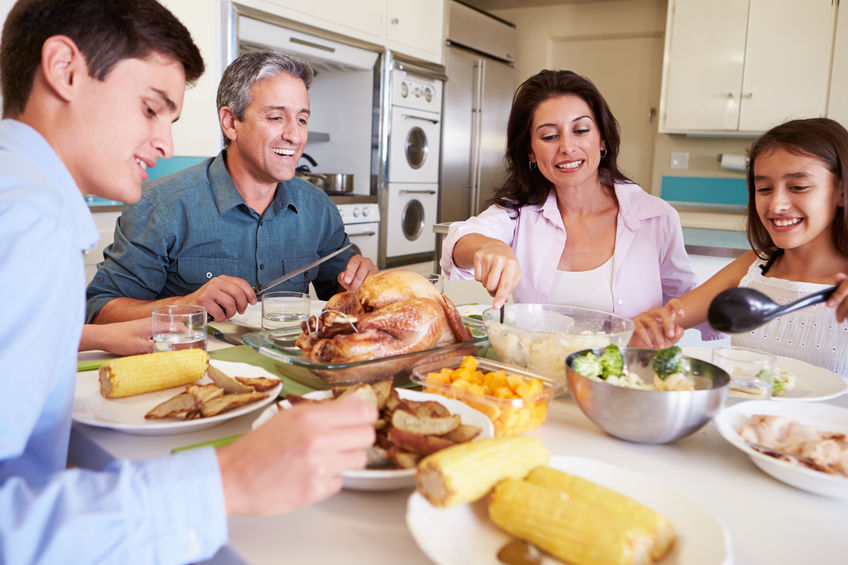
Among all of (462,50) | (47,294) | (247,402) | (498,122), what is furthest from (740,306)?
(498,122)

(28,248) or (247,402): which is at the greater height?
(28,248)

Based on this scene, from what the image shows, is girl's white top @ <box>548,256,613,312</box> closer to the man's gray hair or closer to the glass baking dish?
the glass baking dish

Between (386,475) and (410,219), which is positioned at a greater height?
(410,219)

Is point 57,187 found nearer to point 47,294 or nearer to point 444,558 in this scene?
point 47,294

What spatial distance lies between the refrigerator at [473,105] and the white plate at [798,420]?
3.89 m

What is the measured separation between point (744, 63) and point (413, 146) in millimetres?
2306

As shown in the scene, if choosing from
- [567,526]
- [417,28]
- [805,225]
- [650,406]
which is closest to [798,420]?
[650,406]

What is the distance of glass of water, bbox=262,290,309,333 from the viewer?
1.42 m

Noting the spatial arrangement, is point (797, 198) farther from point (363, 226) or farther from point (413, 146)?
point (413, 146)

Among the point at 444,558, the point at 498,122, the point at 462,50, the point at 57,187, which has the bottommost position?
the point at 444,558

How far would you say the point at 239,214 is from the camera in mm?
2025

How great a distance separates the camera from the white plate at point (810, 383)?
3.64 ft

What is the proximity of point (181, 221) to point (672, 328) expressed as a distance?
55.0 inches

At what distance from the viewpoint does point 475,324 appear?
1.38 metres
